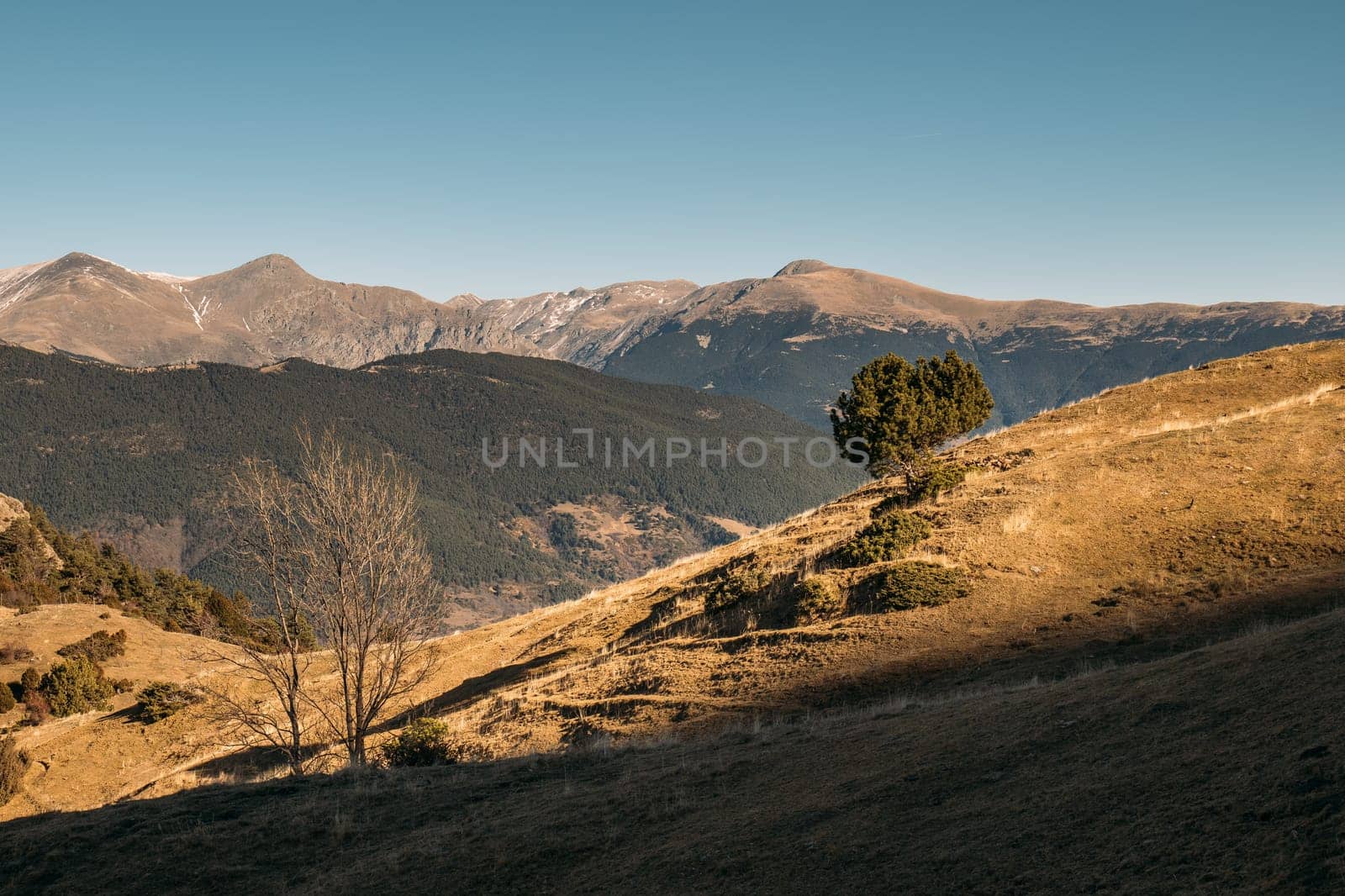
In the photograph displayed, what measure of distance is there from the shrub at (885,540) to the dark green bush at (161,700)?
103 ft

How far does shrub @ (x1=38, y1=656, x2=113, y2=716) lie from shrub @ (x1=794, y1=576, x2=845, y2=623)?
3623 cm

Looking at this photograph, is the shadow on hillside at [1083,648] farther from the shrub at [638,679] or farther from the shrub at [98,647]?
the shrub at [98,647]

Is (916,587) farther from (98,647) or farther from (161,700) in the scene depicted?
(98,647)

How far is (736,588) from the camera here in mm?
33906

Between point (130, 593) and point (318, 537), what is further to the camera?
point (130, 593)

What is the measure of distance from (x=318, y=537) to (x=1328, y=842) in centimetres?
2389

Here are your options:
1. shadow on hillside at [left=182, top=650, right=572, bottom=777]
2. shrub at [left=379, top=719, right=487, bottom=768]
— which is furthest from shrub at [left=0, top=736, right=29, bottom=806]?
shrub at [left=379, top=719, right=487, bottom=768]

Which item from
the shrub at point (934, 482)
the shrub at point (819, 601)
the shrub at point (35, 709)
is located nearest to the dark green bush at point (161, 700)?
the shrub at point (35, 709)

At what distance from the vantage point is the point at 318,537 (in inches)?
1037

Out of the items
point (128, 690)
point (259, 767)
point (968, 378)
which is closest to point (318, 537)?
point (259, 767)

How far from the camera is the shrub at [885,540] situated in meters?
30.7

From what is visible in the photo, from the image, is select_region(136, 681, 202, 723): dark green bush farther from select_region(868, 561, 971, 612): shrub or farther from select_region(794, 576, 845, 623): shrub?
select_region(868, 561, 971, 612): shrub

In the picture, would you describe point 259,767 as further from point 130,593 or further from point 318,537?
point 130,593

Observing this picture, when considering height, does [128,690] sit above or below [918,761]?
below
